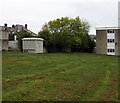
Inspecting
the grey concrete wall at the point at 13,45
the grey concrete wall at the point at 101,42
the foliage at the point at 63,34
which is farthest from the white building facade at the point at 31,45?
the grey concrete wall at the point at 101,42

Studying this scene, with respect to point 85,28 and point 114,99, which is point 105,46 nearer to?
point 85,28

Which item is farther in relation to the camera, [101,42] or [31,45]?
[101,42]

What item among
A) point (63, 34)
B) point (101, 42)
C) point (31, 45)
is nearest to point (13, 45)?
point (31, 45)

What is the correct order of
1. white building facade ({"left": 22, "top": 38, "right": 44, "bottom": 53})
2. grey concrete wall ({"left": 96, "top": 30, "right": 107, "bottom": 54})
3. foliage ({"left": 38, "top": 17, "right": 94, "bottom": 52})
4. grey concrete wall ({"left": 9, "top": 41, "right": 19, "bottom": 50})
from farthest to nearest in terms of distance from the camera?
grey concrete wall ({"left": 96, "top": 30, "right": 107, "bottom": 54}), foliage ({"left": 38, "top": 17, "right": 94, "bottom": 52}), grey concrete wall ({"left": 9, "top": 41, "right": 19, "bottom": 50}), white building facade ({"left": 22, "top": 38, "right": 44, "bottom": 53})

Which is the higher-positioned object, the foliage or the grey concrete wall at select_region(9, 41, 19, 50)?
the foliage

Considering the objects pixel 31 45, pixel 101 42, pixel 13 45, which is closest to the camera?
pixel 31 45

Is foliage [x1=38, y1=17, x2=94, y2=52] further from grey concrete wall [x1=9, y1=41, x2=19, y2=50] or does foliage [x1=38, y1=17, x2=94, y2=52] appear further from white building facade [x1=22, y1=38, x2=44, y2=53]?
grey concrete wall [x1=9, y1=41, x2=19, y2=50]

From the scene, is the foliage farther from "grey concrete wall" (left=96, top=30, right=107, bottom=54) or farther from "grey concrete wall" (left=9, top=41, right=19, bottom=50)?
"grey concrete wall" (left=9, top=41, right=19, bottom=50)

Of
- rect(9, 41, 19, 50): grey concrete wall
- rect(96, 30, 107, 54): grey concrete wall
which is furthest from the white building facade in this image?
rect(96, 30, 107, 54): grey concrete wall

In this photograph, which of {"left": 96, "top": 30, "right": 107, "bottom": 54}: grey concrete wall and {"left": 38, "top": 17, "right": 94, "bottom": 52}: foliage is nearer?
{"left": 38, "top": 17, "right": 94, "bottom": 52}: foliage

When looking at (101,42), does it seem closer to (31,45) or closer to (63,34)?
(63,34)

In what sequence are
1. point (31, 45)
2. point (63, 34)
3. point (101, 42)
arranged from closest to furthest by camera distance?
point (31, 45)
point (63, 34)
point (101, 42)

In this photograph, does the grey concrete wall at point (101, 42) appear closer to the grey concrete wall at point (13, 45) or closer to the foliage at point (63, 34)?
the foliage at point (63, 34)

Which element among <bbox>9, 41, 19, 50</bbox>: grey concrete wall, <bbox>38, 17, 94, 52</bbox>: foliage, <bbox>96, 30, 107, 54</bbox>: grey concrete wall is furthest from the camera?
<bbox>96, 30, 107, 54</bbox>: grey concrete wall
